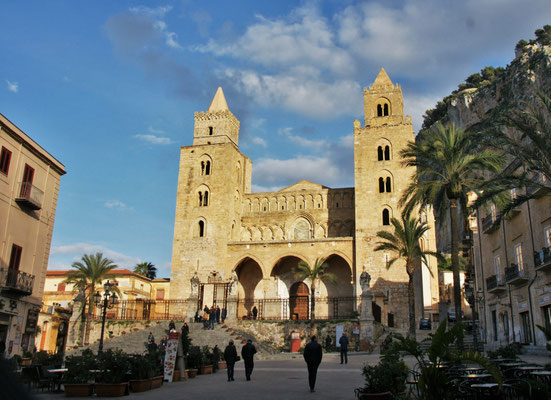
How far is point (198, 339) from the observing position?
27062 mm

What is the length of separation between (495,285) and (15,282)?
21.7 m

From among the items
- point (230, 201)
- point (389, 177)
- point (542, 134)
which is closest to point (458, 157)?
point (542, 134)

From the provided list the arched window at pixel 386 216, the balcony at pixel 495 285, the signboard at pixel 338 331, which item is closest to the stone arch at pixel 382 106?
the arched window at pixel 386 216

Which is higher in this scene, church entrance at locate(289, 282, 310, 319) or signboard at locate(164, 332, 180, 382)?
church entrance at locate(289, 282, 310, 319)

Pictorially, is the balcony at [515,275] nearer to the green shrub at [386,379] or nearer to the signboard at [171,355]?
the green shrub at [386,379]

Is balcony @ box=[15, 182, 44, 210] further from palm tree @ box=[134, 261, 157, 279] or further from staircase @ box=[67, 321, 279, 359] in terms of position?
palm tree @ box=[134, 261, 157, 279]

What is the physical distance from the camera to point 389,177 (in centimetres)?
4019

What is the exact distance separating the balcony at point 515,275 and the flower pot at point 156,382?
16.0m

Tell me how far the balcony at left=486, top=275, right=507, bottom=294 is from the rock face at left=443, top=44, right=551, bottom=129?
21.1m

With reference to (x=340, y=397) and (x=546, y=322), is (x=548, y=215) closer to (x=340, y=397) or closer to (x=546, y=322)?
(x=546, y=322)

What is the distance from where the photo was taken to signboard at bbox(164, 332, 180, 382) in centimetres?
1409

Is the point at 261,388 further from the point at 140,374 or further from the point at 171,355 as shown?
the point at 171,355

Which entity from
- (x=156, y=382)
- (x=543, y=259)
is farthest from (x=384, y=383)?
(x=543, y=259)

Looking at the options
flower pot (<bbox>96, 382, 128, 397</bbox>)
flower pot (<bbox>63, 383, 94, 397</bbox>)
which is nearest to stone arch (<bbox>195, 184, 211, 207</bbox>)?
flower pot (<bbox>63, 383, 94, 397</bbox>)
